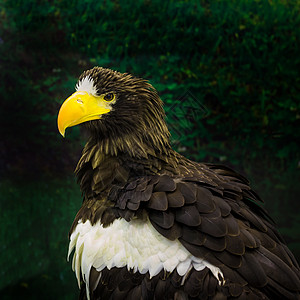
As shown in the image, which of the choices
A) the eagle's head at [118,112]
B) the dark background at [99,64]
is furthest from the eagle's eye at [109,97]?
the dark background at [99,64]

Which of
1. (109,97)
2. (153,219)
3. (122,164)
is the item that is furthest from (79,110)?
(153,219)

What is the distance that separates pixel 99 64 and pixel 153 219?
1842 millimetres

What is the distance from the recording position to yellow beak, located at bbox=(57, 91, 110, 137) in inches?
64.9

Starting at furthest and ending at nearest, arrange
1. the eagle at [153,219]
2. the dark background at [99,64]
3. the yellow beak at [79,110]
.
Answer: the dark background at [99,64]
the yellow beak at [79,110]
the eagle at [153,219]

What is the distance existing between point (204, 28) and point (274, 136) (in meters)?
1.04

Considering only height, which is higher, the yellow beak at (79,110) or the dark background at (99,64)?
the yellow beak at (79,110)

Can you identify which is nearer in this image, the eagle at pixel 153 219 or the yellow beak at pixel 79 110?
the eagle at pixel 153 219

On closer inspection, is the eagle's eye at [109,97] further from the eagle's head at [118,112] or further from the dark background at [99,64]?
the dark background at [99,64]

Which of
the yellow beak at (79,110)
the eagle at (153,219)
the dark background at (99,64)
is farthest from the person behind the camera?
the dark background at (99,64)

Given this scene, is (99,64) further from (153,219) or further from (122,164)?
(153,219)

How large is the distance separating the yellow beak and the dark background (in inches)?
53.5

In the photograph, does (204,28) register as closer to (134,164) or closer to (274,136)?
(274,136)

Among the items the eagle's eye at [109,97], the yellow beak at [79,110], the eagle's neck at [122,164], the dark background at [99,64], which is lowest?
the dark background at [99,64]

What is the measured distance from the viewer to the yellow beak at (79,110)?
5.41 ft
